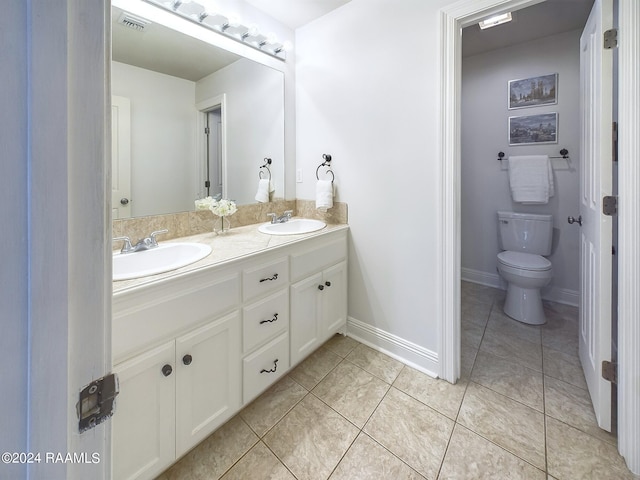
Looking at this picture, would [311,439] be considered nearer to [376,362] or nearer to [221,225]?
[376,362]

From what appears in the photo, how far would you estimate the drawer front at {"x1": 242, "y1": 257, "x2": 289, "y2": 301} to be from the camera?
132cm

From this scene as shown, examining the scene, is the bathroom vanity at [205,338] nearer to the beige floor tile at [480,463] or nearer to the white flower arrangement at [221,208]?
the white flower arrangement at [221,208]

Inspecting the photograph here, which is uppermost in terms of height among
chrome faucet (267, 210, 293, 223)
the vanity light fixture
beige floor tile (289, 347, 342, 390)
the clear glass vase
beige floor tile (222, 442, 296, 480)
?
the vanity light fixture

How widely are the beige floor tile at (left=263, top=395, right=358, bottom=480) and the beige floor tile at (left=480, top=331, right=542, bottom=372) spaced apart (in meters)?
1.18

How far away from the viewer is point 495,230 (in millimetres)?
2947

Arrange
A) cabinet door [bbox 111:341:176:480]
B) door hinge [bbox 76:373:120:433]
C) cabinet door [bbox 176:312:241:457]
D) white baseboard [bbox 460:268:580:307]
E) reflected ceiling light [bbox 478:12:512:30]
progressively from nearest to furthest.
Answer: door hinge [bbox 76:373:120:433] < cabinet door [bbox 111:341:176:480] < cabinet door [bbox 176:312:241:457] < reflected ceiling light [bbox 478:12:512:30] < white baseboard [bbox 460:268:580:307]

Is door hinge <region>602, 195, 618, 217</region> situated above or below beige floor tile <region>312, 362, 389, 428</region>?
above

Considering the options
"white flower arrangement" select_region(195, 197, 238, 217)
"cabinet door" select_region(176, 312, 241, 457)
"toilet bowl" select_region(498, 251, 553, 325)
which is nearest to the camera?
"cabinet door" select_region(176, 312, 241, 457)

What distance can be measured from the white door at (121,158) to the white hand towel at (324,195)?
111cm

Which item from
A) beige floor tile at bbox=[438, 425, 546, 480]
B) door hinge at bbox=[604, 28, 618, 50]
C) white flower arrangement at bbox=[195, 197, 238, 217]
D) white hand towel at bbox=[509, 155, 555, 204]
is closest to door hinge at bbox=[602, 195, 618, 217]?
door hinge at bbox=[604, 28, 618, 50]

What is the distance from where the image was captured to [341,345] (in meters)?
2.04

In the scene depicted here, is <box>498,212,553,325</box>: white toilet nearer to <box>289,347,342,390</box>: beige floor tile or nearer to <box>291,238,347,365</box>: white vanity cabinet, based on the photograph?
<box>291,238,347,365</box>: white vanity cabinet

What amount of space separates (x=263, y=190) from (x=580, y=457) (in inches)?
85.0

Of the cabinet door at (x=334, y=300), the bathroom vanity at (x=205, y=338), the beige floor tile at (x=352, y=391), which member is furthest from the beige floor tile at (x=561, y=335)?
the bathroom vanity at (x=205, y=338)
